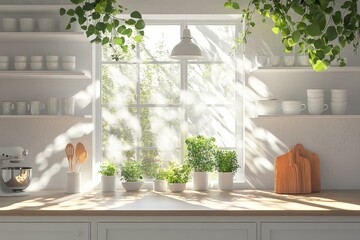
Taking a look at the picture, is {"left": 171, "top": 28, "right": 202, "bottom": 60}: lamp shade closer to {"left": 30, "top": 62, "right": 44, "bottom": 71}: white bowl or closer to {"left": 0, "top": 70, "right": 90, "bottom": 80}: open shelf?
{"left": 0, "top": 70, "right": 90, "bottom": 80}: open shelf

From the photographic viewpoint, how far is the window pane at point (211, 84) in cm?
511

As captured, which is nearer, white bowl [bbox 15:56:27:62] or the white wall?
white bowl [bbox 15:56:27:62]

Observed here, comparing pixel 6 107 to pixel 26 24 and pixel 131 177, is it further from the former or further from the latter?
pixel 131 177

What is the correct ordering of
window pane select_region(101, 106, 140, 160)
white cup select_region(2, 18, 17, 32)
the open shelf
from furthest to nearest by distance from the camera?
window pane select_region(101, 106, 140, 160) < white cup select_region(2, 18, 17, 32) < the open shelf

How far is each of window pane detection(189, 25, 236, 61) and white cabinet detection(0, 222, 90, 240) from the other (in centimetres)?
196

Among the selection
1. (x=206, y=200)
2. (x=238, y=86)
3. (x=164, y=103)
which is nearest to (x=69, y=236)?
(x=206, y=200)

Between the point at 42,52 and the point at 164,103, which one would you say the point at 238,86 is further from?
the point at 42,52

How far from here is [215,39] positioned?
5.15m

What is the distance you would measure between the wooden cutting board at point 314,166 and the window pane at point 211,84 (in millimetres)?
703

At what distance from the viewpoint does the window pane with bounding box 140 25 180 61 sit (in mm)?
5129

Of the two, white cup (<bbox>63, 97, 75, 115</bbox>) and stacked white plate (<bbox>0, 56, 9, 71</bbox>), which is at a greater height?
stacked white plate (<bbox>0, 56, 9, 71</bbox>)

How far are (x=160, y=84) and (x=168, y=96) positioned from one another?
→ 0.12m

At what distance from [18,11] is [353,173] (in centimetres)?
296

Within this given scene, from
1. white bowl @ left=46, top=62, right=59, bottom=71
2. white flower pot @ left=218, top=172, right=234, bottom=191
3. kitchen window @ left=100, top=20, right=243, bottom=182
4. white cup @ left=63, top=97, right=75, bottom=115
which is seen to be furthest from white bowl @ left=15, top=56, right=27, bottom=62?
white flower pot @ left=218, top=172, right=234, bottom=191
